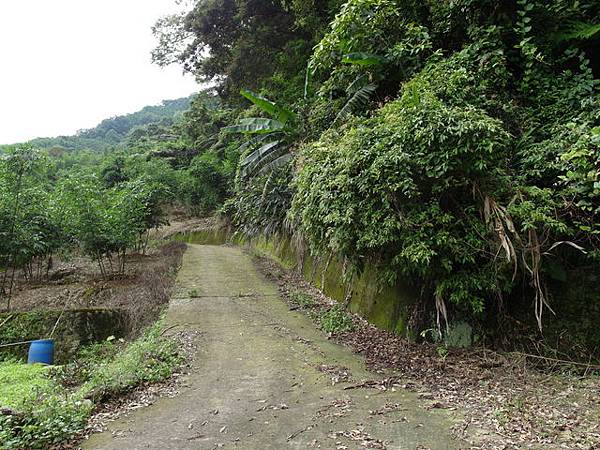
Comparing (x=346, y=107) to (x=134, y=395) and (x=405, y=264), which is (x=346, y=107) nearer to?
(x=405, y=264)

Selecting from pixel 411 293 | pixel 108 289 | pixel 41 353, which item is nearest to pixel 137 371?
pixel 41 353

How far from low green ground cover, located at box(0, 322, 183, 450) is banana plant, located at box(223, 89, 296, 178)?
5835mm

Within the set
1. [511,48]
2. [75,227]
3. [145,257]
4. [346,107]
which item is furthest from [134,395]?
[145,257]

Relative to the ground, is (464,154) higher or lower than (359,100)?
lower

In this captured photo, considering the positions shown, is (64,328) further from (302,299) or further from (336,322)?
(336,322)

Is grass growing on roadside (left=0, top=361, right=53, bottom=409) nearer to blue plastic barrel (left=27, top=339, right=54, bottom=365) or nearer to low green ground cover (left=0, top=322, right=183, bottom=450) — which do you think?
low green ground cover (left=0, top=322, right=183, bottom=450)

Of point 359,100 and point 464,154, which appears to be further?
point 359,100

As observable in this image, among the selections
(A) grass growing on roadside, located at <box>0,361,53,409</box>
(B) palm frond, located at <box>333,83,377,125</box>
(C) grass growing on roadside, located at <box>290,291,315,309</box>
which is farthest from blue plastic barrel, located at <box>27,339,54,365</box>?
(B) palm frond, located at <box>333,83,377,125</box>

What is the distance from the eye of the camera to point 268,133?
11.9 meters

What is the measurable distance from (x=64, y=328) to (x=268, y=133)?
7120mm

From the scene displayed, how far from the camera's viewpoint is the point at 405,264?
5.11m

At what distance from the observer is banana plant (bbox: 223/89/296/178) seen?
1109 cm

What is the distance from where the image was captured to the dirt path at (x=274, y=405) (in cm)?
351

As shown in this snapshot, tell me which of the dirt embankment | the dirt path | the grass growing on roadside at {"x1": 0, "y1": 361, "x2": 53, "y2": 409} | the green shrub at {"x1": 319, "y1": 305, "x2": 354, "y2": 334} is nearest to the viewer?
the dirt path
